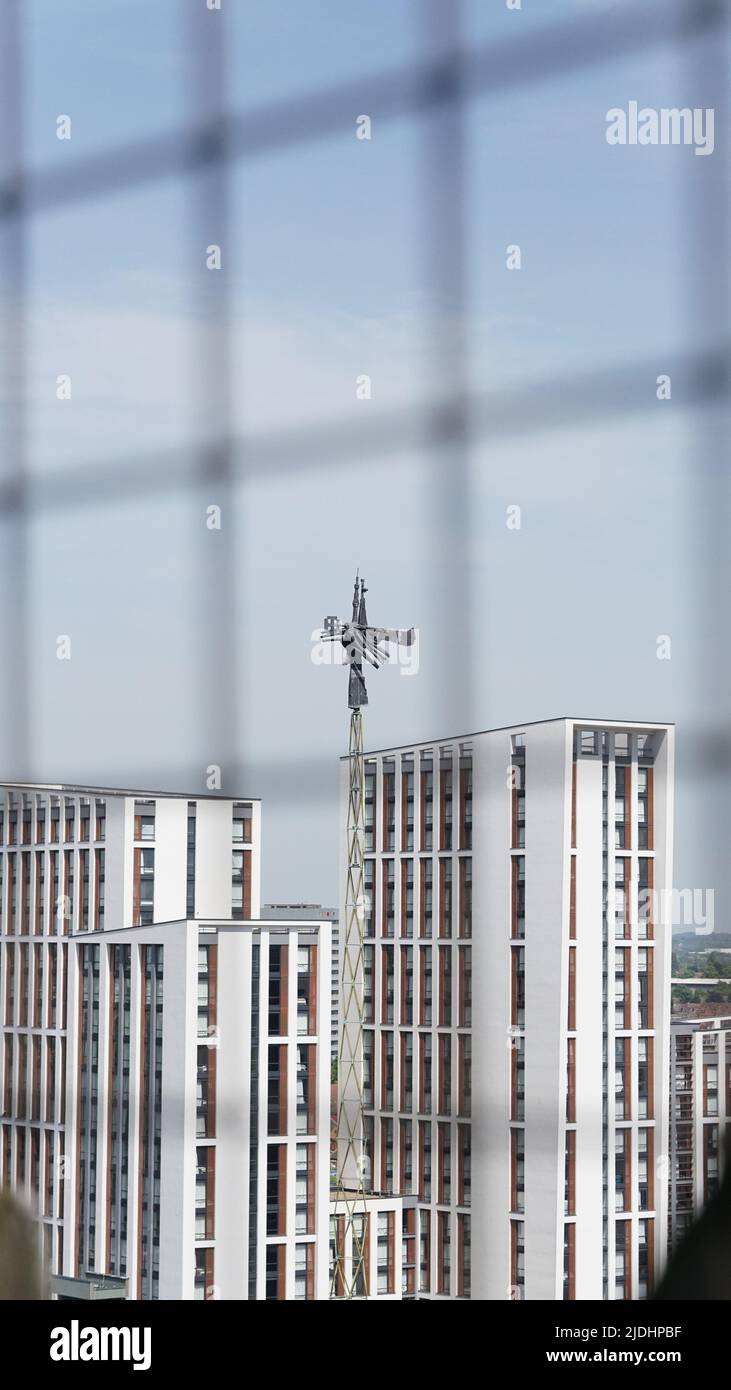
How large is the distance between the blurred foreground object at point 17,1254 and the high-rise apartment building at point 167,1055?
13.4 feet

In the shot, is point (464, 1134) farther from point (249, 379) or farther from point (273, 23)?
point (273, 23)

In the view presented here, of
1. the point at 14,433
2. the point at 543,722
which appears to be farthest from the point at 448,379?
the point at 14,433

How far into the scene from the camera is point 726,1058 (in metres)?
3.33

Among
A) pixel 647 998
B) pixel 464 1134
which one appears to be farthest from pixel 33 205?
pixel 464 1134

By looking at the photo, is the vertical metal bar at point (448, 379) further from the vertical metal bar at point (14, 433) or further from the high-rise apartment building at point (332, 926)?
the high-rise apartment building at point (332, 926)

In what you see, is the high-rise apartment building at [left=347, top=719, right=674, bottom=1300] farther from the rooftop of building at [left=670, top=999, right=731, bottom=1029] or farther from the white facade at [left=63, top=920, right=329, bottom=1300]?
the white facade at [left=63, top=920, right=329, bottom=1300]

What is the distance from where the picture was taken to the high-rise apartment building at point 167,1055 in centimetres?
561

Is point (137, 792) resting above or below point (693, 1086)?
above

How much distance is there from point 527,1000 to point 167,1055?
1672 millimetres

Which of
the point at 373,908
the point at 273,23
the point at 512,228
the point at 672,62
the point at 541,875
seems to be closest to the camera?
the point at 672,62

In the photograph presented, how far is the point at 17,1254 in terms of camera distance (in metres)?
0.58

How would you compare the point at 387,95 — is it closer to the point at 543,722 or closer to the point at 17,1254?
the point at 543,722

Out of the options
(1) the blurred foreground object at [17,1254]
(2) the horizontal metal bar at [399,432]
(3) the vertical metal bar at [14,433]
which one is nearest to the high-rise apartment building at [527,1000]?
(2) the horizontal metal bar at [399,432]

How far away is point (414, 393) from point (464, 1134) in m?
6.37
